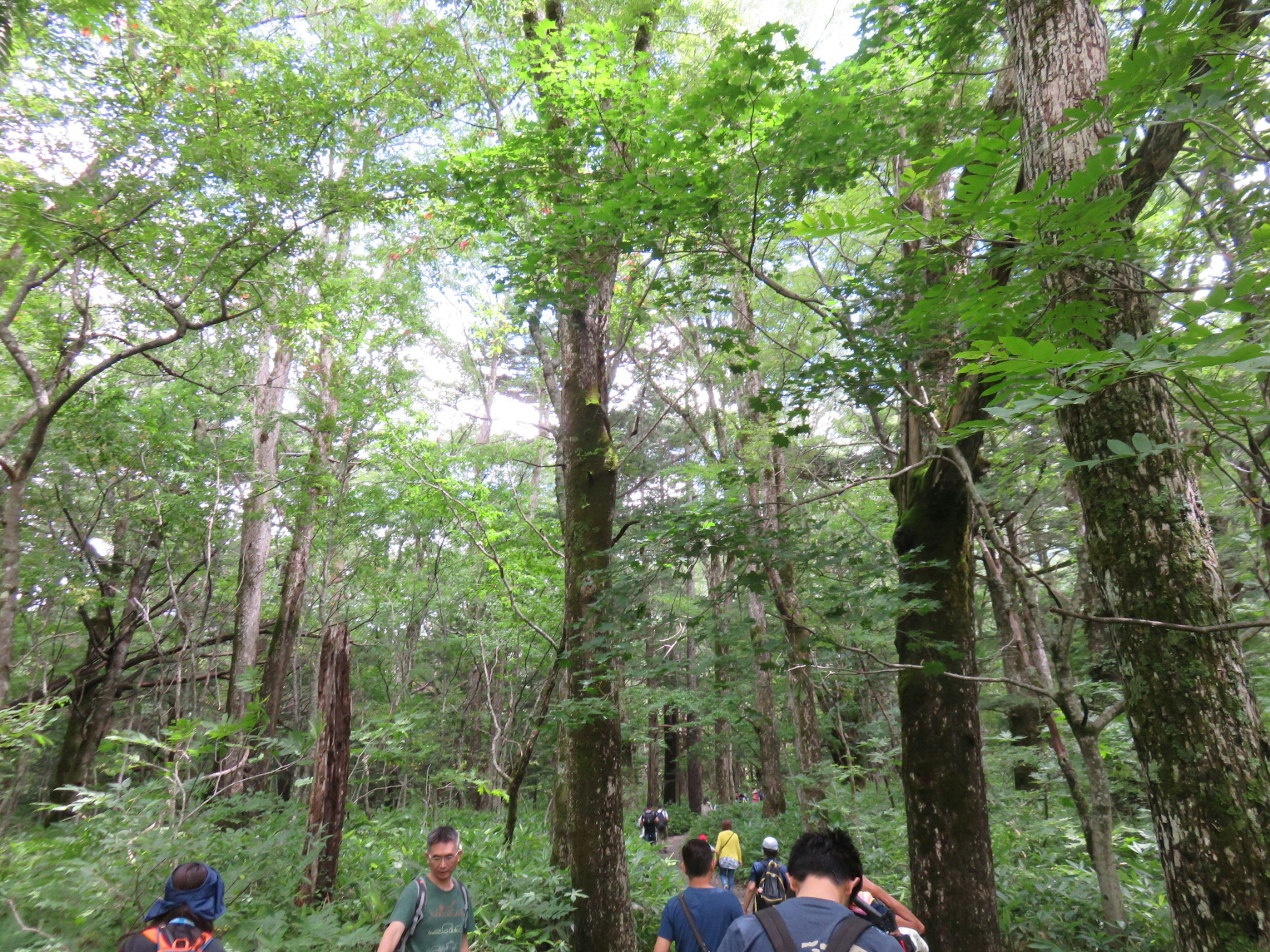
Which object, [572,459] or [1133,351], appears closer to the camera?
[1133,351]

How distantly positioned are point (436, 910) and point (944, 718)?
3.68m

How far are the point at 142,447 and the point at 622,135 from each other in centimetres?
960

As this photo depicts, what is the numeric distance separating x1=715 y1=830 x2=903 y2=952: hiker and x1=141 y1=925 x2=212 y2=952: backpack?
300cm

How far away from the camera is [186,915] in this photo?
136 inches

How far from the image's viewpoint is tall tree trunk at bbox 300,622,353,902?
17.1ft

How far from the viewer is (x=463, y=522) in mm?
10477

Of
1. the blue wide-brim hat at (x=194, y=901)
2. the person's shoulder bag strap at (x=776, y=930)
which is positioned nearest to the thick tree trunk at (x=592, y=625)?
the person's shoulder bag strap at (x=776, y=930)

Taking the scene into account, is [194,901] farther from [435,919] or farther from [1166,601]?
[1166,601]

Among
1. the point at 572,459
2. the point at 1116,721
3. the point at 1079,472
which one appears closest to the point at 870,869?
the point at 1116,721

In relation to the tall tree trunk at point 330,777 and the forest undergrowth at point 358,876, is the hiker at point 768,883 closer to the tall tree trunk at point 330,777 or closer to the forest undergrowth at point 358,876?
the forest undergrowth at point 358,876

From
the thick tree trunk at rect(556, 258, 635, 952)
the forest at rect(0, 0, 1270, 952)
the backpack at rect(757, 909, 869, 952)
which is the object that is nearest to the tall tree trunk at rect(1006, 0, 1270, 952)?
the forest at rect(0, 0, 1270, 952)

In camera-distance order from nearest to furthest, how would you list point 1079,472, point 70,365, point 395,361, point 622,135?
point 1079,472 → point 622,135 → point 70,365 → point 395,361

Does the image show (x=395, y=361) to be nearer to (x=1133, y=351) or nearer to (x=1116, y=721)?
(x=1133, y=351)

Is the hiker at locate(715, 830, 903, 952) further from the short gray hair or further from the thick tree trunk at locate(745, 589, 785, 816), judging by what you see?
the thick tree trunk at locate(745, 589, 785, 816)
